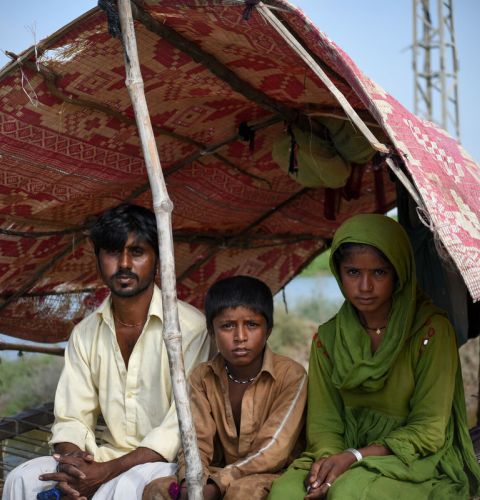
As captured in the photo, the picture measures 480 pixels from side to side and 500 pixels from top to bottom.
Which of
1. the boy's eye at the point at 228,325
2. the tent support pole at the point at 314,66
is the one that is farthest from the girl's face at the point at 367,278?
the tent support pole at the point at 314,66

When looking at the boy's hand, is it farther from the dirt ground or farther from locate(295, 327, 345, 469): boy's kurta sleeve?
the dirt ground

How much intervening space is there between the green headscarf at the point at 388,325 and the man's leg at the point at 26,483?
51.2 inches

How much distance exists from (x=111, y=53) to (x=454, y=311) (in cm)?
240

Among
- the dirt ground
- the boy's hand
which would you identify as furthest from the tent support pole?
the dirt ground

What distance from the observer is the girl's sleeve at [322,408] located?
3.42 metres

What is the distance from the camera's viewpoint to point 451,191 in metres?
3.10

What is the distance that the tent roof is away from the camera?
308 centimetres

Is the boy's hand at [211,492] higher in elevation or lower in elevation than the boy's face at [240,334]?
lower

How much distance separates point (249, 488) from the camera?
3.13 metres

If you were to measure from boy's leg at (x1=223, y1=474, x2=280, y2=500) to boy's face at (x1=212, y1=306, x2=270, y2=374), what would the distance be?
51 centimetres

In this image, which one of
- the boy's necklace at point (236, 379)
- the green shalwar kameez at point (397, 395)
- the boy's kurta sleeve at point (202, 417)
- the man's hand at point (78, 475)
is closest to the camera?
the green shalwar kameez at point (397, 395)

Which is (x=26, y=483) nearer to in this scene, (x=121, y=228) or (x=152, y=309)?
(x=152, y=309)

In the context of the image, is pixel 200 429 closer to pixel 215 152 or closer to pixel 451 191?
pixel 451 191

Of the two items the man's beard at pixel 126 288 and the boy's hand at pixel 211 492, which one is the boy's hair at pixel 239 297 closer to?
the man's beard at pixel 126 288
